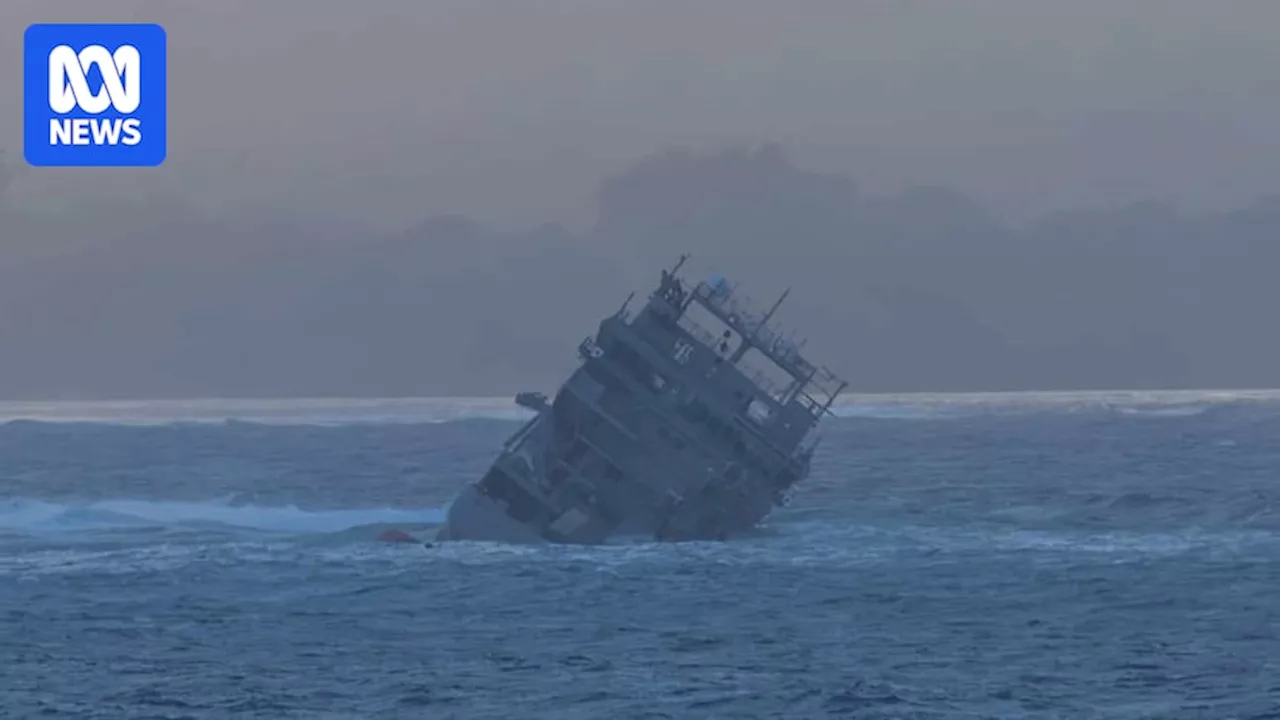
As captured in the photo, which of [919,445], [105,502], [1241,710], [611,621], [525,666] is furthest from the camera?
[919,445]

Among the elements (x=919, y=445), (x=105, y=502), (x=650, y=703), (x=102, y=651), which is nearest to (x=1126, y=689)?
(x=650, y=703)

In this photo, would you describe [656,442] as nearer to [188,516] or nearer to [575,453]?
[575,453]

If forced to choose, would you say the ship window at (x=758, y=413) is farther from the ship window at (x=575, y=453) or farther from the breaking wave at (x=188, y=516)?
the breaking wave at (x=188, y=516)

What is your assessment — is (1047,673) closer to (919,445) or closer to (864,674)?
(864,674)

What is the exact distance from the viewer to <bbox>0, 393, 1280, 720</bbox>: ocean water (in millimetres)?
40938

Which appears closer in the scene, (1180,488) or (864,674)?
(864,674)

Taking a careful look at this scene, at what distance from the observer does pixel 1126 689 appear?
41562mm

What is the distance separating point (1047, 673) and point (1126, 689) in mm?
2477

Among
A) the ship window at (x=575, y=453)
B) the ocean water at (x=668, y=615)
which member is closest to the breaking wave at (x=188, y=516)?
the ocean water at (x=668, y=615)

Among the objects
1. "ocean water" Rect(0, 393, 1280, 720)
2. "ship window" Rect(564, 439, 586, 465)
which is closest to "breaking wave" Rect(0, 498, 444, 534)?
"ocean water" Rect(0, 393, 1280, 720)

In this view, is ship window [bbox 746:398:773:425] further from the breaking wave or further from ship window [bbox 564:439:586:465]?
the breaking wave

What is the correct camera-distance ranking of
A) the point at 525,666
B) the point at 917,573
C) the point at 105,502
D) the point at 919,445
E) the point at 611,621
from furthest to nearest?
the point at 919,445 < the point at 105,502 < the point at 917,573 < the point at 611,621 < the point at 525,666

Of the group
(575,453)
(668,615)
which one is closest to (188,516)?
(575,453)

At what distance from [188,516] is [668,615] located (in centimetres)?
4303
